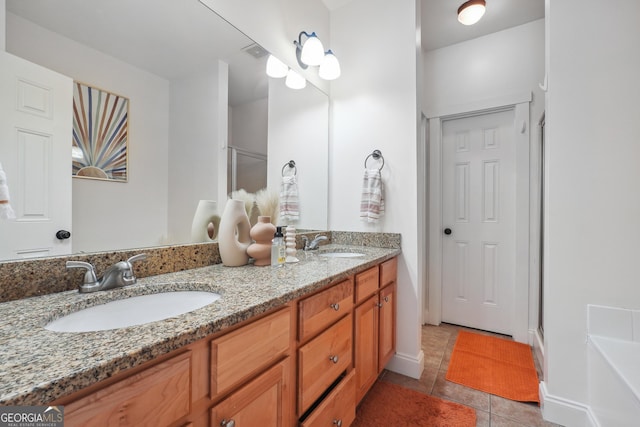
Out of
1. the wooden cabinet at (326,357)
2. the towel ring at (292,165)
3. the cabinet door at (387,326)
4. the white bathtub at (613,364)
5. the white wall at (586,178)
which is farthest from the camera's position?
the towel ring at (292,165)

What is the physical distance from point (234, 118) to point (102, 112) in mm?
609

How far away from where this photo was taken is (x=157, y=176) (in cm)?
111

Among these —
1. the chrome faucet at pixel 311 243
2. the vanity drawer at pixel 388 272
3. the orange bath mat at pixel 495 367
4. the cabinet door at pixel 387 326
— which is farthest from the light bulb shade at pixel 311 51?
the orange bath mat at pixel 495 367

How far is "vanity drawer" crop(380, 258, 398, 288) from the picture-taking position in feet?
5.46

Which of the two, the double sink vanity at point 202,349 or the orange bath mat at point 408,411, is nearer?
the double sink vanity at point 202,349

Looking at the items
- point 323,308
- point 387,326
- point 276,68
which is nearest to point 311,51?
point 276,68

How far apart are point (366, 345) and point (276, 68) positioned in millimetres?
1708

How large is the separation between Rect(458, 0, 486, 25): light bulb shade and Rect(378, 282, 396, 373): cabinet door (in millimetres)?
2017

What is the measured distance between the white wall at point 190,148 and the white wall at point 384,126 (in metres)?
1.08

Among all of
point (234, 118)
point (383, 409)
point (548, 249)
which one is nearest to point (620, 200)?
point (548, 249)

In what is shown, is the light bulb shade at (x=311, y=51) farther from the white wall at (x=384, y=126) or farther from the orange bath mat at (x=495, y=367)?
the orange bath mat at (x=495, y=367)

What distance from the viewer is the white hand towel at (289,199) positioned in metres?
1.89

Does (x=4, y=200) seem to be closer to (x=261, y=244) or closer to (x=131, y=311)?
(x=131, y=311)

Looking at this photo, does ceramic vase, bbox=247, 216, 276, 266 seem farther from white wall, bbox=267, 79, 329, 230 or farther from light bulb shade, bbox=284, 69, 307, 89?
light bulb shade, bbox=284, 69, 307, 89
